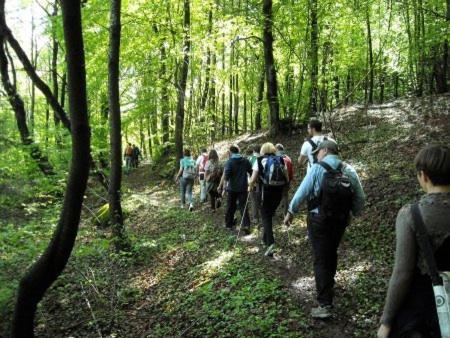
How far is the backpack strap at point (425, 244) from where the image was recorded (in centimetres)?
237

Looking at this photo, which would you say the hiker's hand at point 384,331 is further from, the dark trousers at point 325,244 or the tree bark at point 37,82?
the tree bark at point 37,82

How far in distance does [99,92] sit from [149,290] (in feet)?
50.8

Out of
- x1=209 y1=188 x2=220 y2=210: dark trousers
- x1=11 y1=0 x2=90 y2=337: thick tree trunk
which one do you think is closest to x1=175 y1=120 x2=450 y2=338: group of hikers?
x1=209 y1=188 x2=220 y2=210: dark trousers

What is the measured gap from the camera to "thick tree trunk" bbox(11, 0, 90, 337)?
5.28m

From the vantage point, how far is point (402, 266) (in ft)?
8.33

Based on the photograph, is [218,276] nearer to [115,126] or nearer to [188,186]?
[115,126]

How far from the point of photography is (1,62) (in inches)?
503

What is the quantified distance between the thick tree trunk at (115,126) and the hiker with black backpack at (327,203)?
19.4 ft

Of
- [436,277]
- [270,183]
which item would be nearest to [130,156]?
[270,183]

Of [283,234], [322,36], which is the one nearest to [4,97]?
[283,234]

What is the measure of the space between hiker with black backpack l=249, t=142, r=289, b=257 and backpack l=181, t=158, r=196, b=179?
6560 millimetres

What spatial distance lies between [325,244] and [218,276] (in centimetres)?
337

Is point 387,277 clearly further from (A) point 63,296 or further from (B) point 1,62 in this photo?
(B) point 1,62

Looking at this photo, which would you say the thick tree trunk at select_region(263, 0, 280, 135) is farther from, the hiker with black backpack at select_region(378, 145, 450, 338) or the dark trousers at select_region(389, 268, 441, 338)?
the dark trousers at select_region(389, 268, 441, 338)
